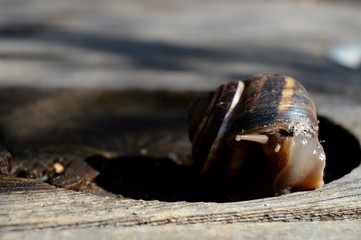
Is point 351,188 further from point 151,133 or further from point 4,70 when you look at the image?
point 4,70

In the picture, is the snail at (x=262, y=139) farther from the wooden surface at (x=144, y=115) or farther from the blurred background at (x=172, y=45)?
the blurred background at (x=172, y=45)

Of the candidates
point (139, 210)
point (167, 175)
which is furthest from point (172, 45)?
point (139, 210)

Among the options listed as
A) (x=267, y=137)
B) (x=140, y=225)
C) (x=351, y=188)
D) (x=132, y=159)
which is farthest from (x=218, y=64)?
(x=140, y=225)

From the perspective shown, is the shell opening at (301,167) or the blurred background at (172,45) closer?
the shell opening at (301,167)

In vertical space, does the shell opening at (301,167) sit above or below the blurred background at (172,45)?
above

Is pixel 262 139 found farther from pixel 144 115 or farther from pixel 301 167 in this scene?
pixel 144 115

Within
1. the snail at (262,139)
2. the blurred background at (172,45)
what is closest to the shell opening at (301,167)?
the snail at (262,139)

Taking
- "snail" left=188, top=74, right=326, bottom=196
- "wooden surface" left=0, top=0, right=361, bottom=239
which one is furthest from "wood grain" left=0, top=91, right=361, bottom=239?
"snail" left=188, top=74, right=326, bottom=196
